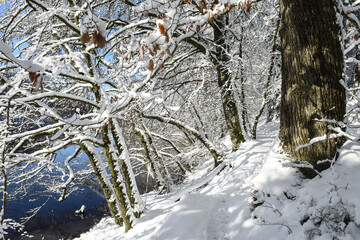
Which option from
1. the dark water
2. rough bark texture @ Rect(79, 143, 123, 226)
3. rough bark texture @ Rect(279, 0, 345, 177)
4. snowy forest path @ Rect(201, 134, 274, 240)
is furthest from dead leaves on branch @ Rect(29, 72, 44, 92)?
the dark water

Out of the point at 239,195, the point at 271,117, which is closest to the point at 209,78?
the point at 239,195

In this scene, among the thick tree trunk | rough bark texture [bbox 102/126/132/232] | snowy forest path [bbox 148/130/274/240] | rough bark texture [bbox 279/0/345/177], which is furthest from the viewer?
the thick tree trunk

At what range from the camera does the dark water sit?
496 inches

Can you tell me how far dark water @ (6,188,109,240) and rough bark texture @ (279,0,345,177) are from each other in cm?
1302

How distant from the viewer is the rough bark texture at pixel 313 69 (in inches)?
92.8

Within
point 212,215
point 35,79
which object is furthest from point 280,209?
point 35,79

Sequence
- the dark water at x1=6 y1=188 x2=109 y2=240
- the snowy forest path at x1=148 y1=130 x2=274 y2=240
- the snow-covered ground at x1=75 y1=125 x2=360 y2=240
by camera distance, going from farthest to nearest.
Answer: the dark water at x1=6 y1=188 x2=109 y2=240
the snowy forest path at x1=148 y1=130 x2=274 y2=240
the snow-covered ground at x1=75 y1=125 x2=360 y2=240

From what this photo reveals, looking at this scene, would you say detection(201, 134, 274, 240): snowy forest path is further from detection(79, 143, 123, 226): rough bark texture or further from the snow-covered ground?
detection(79, 143, 123, 226): rough bark texture

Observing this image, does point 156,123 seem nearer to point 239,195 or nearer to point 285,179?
point 239,195

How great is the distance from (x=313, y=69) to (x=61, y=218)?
1717 cm

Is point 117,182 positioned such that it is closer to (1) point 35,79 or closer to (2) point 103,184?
(2) point 103,184

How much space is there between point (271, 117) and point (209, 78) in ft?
35.3

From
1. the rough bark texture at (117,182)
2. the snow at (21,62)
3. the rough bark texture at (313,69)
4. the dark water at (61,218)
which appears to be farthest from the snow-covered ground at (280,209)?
the dark water at (61,218)

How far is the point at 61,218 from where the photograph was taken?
14.7 metres
